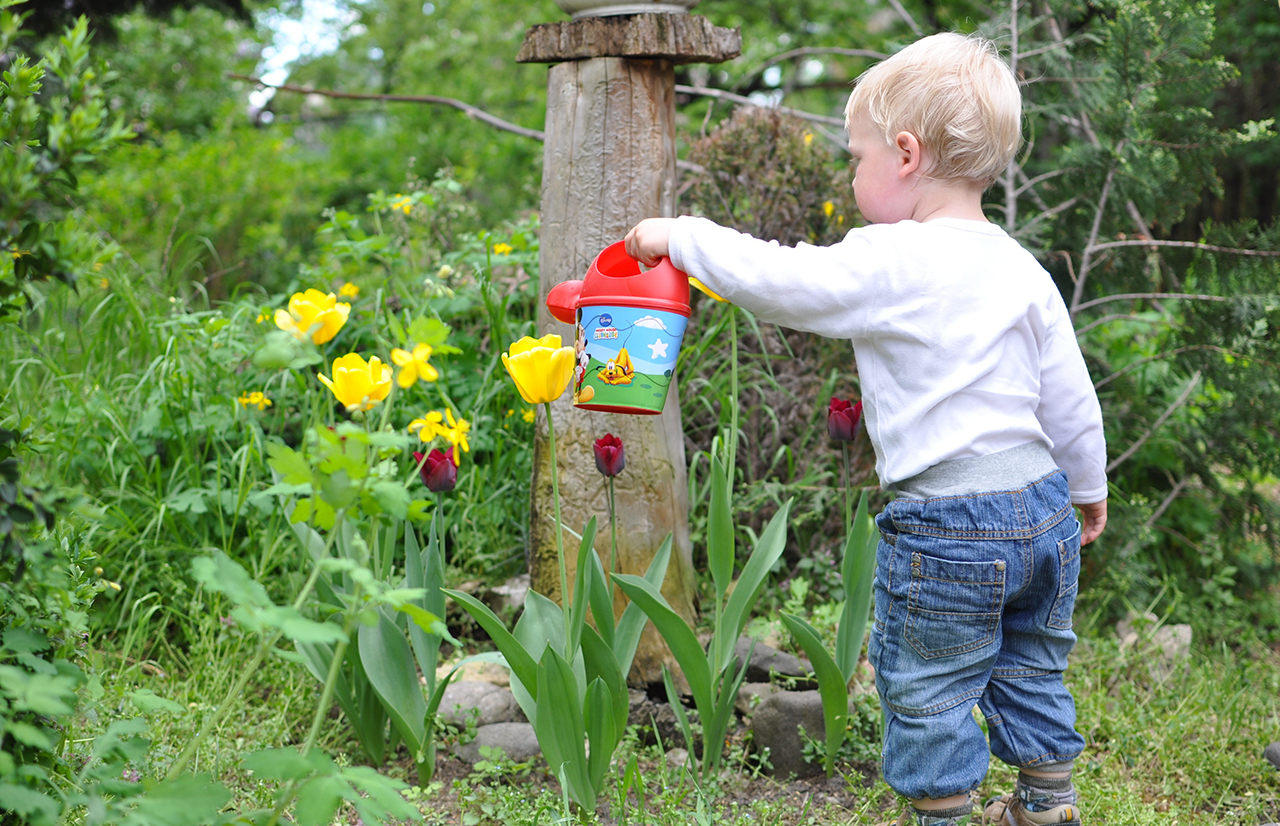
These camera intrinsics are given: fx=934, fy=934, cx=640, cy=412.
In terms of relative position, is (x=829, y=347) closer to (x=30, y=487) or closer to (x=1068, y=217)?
(x=1068, y=217)

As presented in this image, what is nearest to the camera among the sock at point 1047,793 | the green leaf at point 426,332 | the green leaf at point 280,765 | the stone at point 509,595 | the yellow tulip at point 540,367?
the green leaf at point 280,765

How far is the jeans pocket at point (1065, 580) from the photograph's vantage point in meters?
1.53

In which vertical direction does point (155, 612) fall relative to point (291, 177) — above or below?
below

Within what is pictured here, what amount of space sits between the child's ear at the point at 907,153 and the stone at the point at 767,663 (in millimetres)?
1161

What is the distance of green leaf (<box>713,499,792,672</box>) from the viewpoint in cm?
182

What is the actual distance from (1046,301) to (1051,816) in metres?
0.89

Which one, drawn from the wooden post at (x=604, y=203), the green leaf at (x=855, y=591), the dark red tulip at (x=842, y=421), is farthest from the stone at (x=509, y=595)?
the dark red tulip at (x=842, y=421)

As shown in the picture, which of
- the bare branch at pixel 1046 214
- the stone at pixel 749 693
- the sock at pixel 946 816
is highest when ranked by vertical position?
the bare branch at pixel 1046 214

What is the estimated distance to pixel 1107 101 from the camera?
2.61 meters

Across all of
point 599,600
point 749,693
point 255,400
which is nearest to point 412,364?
point 599,600

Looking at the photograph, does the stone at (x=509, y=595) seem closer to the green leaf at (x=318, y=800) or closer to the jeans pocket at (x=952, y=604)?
the jeans pocket at (x=952, y=604)

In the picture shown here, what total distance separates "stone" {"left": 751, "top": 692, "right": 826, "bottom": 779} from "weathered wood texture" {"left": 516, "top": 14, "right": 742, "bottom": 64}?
57.1 inches

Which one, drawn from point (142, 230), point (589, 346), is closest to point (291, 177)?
point (142, 230)

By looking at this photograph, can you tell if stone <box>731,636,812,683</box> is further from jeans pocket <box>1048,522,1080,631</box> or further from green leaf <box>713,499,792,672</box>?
jeans pocket <box>1048,522,1080,631</box>
